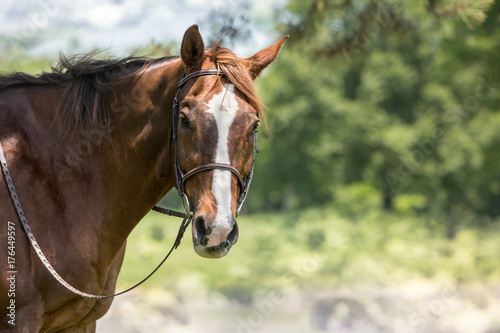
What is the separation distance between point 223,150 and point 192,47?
1.90 feet

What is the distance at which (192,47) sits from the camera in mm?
2566

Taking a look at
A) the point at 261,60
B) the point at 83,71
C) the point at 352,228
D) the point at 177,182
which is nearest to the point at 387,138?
the point at 352,228

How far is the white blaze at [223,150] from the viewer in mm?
2256

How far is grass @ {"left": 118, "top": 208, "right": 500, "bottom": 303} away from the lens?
29.5ft

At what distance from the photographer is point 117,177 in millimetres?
2703

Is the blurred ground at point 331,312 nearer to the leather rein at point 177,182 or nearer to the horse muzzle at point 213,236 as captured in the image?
the leather rein at point 177,182

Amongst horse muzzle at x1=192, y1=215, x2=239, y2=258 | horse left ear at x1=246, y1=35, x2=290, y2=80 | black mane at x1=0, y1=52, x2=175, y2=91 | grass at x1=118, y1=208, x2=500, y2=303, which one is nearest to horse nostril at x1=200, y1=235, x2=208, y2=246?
horse muzzle at x1=192, y1=215, x2=239, y2=258

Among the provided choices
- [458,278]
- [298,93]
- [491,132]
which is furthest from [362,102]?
[458,278]

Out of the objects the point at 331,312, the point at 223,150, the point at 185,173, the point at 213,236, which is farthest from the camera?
the point at 331,312

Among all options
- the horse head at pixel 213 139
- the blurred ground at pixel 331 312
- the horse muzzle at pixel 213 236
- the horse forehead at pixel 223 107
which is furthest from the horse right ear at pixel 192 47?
the blurred ground at pixel 331 312

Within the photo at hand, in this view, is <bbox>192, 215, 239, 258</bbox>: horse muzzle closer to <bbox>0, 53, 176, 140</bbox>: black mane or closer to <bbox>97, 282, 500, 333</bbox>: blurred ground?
<bbox>0, 53, 176, 140</bbox>: black mane

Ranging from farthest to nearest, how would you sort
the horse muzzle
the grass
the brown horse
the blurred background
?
1. the grass
2. the blurred background
3. the brown horse
4. the horse muzzle

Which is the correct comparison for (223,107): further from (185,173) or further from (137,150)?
(137,150)

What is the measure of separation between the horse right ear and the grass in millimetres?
5663
